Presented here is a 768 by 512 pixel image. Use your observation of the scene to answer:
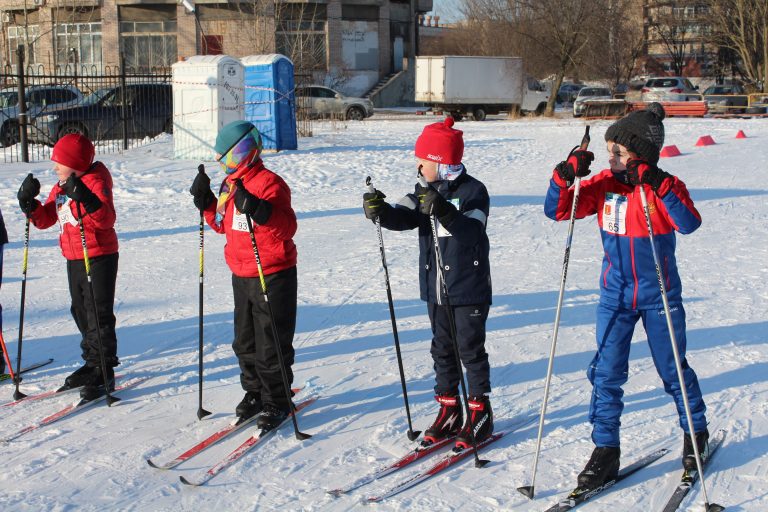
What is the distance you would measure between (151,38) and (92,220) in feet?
136

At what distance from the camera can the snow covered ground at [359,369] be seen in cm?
416

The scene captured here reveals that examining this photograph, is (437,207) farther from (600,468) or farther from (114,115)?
(114,115)

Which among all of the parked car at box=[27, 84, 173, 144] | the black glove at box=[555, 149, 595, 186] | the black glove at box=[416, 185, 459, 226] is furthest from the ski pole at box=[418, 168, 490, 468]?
the parked car at box=[27, 84, 173, 144]

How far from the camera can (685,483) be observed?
4145 millimetres

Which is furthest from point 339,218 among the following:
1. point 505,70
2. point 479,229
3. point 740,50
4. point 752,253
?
point 740,50

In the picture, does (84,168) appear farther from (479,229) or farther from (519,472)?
(519,472)

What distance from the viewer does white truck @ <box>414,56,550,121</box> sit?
3584 cm

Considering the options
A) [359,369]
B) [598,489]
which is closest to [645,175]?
[598,489]

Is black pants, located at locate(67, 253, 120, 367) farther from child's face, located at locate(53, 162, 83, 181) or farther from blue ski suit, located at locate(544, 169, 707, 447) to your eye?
blue ski suit, located at locate(544, 169, 707, 447)

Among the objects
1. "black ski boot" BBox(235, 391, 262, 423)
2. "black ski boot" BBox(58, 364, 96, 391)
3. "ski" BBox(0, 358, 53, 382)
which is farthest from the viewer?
"ski" BBox(0, 358, 53, 382)

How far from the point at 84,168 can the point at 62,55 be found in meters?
43.1

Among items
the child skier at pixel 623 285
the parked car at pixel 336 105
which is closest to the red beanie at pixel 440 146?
the child skier at pixel 623 285

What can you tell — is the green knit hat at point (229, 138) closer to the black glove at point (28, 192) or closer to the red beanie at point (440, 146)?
the red beanie at point (440, 146)

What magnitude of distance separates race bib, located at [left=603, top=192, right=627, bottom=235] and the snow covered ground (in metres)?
1.19
